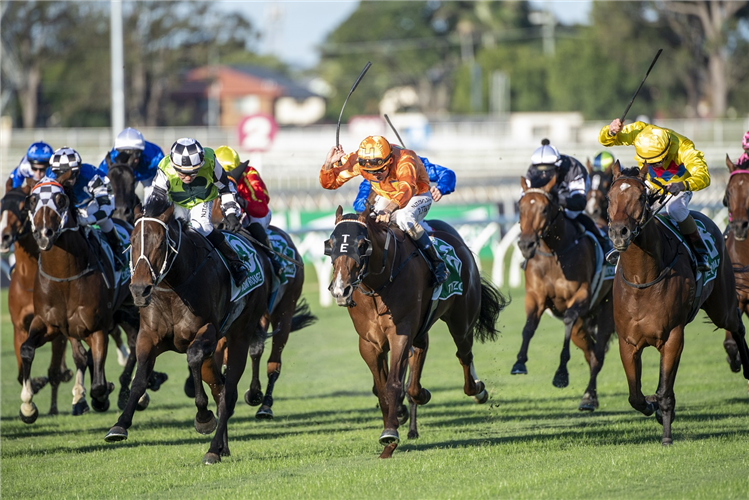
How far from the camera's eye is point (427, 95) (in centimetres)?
7438

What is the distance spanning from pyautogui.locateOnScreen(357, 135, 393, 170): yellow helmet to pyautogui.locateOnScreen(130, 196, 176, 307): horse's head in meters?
1.34

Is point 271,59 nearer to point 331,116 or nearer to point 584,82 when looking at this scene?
point 331,116

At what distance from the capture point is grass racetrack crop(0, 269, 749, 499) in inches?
222

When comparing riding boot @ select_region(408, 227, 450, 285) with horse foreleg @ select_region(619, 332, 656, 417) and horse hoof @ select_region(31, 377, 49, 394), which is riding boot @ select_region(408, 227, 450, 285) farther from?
horse hoof @ select_region(31, 377, 49, 394)

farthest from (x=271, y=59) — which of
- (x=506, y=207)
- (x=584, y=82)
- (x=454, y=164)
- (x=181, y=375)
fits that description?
(x=181, y=375)

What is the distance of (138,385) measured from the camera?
619cm

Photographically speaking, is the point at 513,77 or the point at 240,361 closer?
the point at 240,361

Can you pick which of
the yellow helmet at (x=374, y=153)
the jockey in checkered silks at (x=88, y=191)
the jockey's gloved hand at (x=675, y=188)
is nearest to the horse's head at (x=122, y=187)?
the jockey in checkered silks at (x=88, y=191)

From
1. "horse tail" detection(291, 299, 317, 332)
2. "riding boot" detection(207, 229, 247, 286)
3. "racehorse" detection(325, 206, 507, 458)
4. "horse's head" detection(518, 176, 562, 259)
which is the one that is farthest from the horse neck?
"horse tail" detection(291, 299, 317, 332)

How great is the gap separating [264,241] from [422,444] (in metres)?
2.06

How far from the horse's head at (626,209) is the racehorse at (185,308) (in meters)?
2.51

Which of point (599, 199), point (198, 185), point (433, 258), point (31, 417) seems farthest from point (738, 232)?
point (31, 417)

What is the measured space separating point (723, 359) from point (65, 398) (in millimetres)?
6803

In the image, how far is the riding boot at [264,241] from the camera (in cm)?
796
